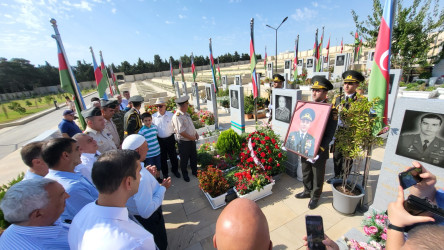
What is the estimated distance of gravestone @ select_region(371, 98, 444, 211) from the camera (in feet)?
6.95

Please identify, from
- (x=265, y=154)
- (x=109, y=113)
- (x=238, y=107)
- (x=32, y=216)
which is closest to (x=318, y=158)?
(x=265, y=154)

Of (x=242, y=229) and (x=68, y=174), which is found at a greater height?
(x=242, y=229)

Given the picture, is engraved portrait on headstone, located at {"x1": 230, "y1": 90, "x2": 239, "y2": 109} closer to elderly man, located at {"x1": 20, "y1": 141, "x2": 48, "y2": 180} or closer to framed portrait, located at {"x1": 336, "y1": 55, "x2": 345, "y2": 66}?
elderly man, located at {"x1": 20, "y1": 141, "x2": 48, "y2": 180}

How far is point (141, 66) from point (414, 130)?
77.8 meters

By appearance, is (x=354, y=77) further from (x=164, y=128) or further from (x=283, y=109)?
(x=164, y=128)

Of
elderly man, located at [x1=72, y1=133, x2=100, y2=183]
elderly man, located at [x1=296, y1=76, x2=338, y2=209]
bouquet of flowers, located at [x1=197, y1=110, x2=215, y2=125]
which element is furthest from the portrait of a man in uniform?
bouquet of flowers, located at [x1=197, y1=110, x2=215, y2=125]

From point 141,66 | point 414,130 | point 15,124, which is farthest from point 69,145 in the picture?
point 141,66

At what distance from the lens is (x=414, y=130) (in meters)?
2.29

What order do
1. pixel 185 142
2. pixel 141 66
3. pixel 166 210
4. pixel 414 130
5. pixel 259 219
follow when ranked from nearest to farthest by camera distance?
pixel 259 219, pixel 414 130, pixel 166 210, pixel 185 142, pixel 141 66

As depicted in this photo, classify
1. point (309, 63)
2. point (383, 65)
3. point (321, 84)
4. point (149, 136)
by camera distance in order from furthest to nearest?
point (309, 63), point (149, 136), point (321, 84), point (383, 65)

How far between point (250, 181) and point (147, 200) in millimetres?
2181

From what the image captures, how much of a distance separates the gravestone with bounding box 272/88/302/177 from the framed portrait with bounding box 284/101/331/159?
0.59 m

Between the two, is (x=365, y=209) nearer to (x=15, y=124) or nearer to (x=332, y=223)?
(x=332, y=223)

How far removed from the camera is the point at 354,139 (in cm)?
272
